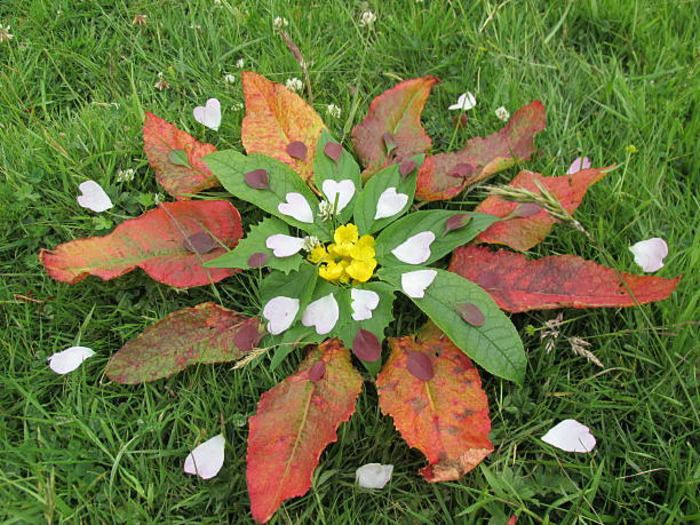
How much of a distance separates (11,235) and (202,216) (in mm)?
561

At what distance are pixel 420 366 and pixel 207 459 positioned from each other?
0.46m

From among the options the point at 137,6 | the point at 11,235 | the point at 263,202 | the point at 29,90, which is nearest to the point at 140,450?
the point at 263,202

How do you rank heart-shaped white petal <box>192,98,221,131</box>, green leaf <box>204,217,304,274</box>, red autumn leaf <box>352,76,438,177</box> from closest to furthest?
1. green leaf <box>204,217,304,274</box>
2. red autumn leaf <box>352,76,438,177</box>
3. heart-shaped white petal <box>192,98,221,131</box>

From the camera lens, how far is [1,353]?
1414 mm

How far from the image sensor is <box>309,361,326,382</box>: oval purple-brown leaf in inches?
49.6

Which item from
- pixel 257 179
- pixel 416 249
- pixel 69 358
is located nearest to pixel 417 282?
pixel 416 249

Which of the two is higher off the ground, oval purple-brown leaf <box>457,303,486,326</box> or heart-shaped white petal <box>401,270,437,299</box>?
heart-shaped white petal <box>401,270,437,299</box>

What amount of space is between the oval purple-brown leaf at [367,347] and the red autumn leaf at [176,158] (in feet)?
1.86

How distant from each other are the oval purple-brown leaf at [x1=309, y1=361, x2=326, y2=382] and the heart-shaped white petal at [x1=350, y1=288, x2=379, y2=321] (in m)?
0.12

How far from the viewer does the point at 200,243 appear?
4.62 ft

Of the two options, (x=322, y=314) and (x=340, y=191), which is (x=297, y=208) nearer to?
(x=340, y=191)

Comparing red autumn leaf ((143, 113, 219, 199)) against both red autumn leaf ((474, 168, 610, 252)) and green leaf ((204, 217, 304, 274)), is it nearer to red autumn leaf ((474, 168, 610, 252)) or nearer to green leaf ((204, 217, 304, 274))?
green leaf ((204, 217, 304, 274))

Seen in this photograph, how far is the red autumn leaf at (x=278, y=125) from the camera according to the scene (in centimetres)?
151

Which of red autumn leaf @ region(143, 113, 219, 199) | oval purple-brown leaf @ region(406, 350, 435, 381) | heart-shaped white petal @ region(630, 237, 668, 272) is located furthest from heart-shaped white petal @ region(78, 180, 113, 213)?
heart-shaped white petal @ region(630, 237, 668, 272)
